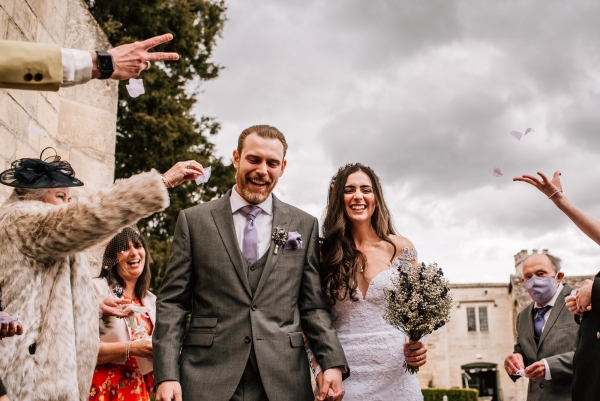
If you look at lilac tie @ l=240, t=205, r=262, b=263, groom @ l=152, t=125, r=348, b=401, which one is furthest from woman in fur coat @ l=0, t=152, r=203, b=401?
lilac tie @ l=240, t=205, r=262, b=263

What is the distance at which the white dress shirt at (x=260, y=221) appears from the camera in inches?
160

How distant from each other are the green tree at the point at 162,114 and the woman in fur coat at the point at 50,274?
1255 cm

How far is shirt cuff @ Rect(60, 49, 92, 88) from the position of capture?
284cm

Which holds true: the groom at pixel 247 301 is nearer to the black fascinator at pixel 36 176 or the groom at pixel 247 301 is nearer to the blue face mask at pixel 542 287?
the black fascinator at pixel 36 176

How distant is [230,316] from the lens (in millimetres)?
3814

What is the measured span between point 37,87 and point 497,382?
47.0 m

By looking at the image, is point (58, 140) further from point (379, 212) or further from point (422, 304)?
point (422, 304)

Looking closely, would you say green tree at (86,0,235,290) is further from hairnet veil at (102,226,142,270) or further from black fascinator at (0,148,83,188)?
black fascinator at (0,148,83,188)

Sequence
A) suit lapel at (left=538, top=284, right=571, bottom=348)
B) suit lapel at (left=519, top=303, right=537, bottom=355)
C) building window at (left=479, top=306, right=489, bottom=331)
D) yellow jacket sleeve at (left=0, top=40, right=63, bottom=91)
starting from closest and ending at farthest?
yellow jacket sleeve at (left=0, top=40, right=63, bottom=91), suit lapel at (left=538, top=284, right=571, bottom=348), suit lapel at (left=519, top=303, right=537, bottom=355), building window at (left=479, top=306, right=489, bottom=331)

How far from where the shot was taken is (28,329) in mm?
3252

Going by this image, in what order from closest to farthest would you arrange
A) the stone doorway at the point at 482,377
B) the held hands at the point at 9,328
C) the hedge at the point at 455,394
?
the held hands at the point at 9,328
the hedge at the point at 455,394
the stone doorway at the point at 482,377

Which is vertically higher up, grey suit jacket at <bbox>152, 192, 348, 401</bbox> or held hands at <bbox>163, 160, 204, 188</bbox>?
held hands at <bbox>163, 160, 204, 188</bbox>

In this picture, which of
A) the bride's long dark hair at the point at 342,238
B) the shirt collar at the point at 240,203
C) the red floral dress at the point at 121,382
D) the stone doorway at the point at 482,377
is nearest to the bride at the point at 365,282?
the bride's long dark hair at the point at 342,238

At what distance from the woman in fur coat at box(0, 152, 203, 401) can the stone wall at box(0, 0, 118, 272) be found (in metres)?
2.01
